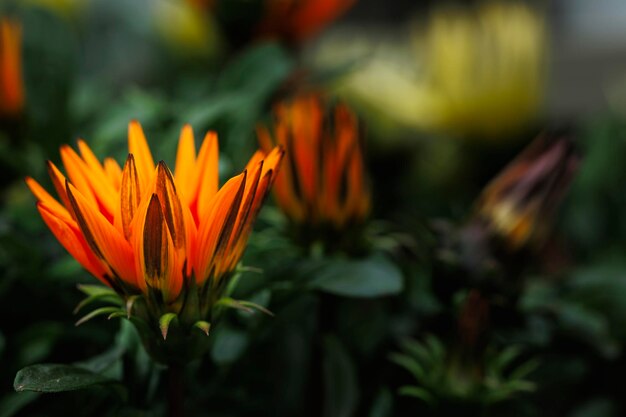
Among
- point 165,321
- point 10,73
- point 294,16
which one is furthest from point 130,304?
→ point 294,16

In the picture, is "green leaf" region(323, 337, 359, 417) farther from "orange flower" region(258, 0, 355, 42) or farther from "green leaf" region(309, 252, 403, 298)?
"orange flower" region(258, 0, 355, 42)

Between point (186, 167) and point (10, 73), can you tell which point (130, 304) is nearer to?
point (186, 167)

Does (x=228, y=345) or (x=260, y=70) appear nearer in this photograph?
(x=228, y=345)

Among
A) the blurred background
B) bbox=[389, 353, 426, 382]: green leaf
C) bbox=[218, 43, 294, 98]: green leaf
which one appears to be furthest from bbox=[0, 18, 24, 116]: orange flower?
bbox=[389, 353, 426, 382]: green leaf

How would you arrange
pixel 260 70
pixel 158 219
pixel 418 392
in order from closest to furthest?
pixel 158 219 → pixel 418 392 → pixel 260 70

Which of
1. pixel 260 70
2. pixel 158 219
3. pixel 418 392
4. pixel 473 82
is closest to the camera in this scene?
pixel 158 219
